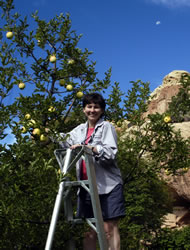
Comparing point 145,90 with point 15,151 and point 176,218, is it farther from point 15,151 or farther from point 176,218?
point 176,218

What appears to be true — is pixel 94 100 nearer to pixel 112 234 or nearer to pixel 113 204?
pixel 113 204

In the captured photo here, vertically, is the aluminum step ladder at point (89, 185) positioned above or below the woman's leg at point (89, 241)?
above

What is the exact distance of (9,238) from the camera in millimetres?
3436

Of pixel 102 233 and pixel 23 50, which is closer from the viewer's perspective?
pixel 102 233

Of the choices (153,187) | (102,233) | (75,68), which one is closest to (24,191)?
(102,233)

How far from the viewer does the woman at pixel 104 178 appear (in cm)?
320

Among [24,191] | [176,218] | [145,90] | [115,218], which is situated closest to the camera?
→ [115,218]

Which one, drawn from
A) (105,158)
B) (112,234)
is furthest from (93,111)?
(112,234)

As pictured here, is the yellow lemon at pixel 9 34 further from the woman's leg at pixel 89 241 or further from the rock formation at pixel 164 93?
the rock formation at pixel 164 93

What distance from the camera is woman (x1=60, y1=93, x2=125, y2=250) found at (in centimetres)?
320

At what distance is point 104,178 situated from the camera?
3256 millimetres

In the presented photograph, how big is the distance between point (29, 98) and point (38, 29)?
1210 mm

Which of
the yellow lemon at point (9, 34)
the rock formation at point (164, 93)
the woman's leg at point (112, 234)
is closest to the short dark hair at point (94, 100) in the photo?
the woman's leg at point (112, 234)

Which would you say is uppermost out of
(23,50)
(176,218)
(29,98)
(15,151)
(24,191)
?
(23,50)
